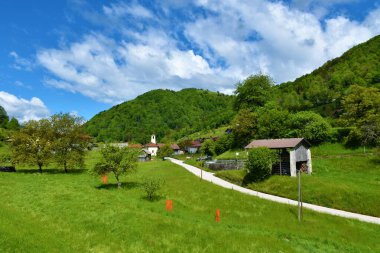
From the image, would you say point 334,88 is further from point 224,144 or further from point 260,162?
point 260,162

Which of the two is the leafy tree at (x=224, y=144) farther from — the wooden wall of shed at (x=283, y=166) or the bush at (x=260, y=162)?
the bush at (x=260, y=162)

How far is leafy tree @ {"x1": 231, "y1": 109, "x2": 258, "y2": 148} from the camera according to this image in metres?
70.6

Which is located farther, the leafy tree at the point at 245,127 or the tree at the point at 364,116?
the leafy tree at the point at 245,127

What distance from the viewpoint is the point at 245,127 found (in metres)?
70.8

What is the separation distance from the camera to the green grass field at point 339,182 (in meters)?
29.0

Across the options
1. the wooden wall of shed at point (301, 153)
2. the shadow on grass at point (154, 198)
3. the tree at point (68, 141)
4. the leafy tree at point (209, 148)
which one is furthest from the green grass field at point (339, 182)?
the leafy tree at point (209, 148)

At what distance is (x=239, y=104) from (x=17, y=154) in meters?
60.3

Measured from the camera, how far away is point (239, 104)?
88.2 metres

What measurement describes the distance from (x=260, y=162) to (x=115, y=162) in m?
20.0

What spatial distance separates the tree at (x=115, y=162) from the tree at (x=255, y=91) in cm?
5231

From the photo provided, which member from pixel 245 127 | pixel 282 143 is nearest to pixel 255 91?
pixel 245 127

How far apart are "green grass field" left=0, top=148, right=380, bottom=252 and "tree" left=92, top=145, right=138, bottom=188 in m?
5.61

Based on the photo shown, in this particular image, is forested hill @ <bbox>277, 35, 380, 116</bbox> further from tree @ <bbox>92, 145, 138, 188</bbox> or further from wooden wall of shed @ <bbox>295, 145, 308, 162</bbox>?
tree @ <bbox>92, 145, 138, 188</bbox>

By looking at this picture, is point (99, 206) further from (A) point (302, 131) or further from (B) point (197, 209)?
(A) point (302, 131)
